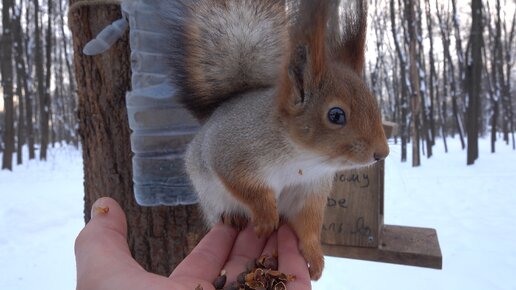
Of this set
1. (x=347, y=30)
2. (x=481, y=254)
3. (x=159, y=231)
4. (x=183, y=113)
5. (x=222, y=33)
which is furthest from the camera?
(x=481, y=254)

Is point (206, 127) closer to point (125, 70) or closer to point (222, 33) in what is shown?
point (222, 33)

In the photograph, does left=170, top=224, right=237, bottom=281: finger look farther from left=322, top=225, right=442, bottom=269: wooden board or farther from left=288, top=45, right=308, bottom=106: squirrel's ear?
→ left=322, top=225, right=442, bottom=269: wooden board

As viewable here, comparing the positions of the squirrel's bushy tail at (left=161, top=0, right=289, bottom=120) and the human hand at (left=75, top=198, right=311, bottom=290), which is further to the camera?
the squirrel's bushy tail at (left=161, top=0, right=289, bottom=120)

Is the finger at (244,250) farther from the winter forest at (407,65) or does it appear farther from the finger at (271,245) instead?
the winter forest at (407,65)

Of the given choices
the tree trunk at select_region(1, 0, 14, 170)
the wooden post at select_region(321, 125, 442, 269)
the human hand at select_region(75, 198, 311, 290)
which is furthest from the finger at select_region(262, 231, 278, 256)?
the tree trunk at select_region(1, 0, 14, 170)

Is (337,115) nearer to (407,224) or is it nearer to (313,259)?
(313,259)

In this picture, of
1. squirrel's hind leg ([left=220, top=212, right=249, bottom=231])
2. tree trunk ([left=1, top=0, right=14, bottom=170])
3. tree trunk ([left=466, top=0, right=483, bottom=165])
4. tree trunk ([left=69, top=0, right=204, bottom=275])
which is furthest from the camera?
tree trunk ([left=1, top=0, right=14, bottom=170])

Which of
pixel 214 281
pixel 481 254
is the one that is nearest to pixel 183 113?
pixel 214 281

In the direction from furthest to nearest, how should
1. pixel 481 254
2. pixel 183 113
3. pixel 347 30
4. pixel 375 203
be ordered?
1. pixel 481 254
2. pixel 375 203
3. pixel 183 113
4. pixel 347 30
